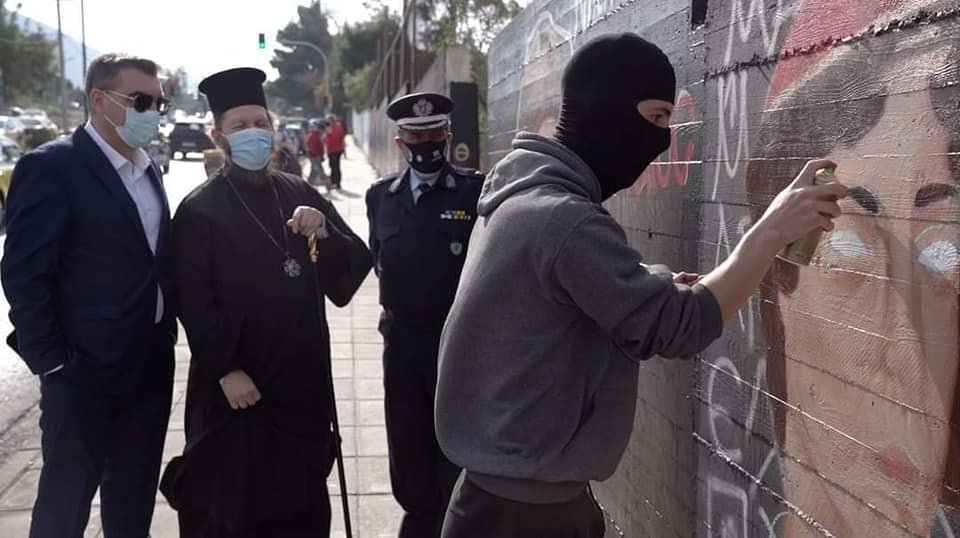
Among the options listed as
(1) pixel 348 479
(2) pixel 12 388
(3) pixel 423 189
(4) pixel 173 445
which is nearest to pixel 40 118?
(2) pixel 12 388

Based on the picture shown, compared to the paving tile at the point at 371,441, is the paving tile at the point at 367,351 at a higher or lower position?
higher

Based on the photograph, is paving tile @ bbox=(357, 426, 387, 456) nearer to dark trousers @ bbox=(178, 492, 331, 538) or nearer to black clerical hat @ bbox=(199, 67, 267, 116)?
dark trousers @ bbox=(178, 492, 331, 538)

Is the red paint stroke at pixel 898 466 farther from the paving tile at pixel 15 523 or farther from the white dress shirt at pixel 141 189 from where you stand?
the paving tile at pixel 15 523

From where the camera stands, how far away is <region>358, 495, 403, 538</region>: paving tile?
14.8ft

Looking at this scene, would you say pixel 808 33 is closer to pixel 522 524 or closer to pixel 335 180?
pixel 522 524

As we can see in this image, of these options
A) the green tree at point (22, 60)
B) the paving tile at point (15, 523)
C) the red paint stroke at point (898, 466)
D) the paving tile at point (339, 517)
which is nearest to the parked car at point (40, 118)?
the green tree at point (22, 60)

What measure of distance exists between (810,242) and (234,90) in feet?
7.80

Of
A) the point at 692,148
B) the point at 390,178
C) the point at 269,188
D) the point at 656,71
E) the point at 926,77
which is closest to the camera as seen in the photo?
the point at 926,77

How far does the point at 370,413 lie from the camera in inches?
248

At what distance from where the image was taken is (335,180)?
76.3 feet

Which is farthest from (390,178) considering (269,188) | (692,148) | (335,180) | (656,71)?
(335,180)

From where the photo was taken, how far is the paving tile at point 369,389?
21.9 feet

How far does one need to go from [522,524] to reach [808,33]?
4.09ft

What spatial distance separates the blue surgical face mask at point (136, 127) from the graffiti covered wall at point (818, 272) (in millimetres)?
1832
